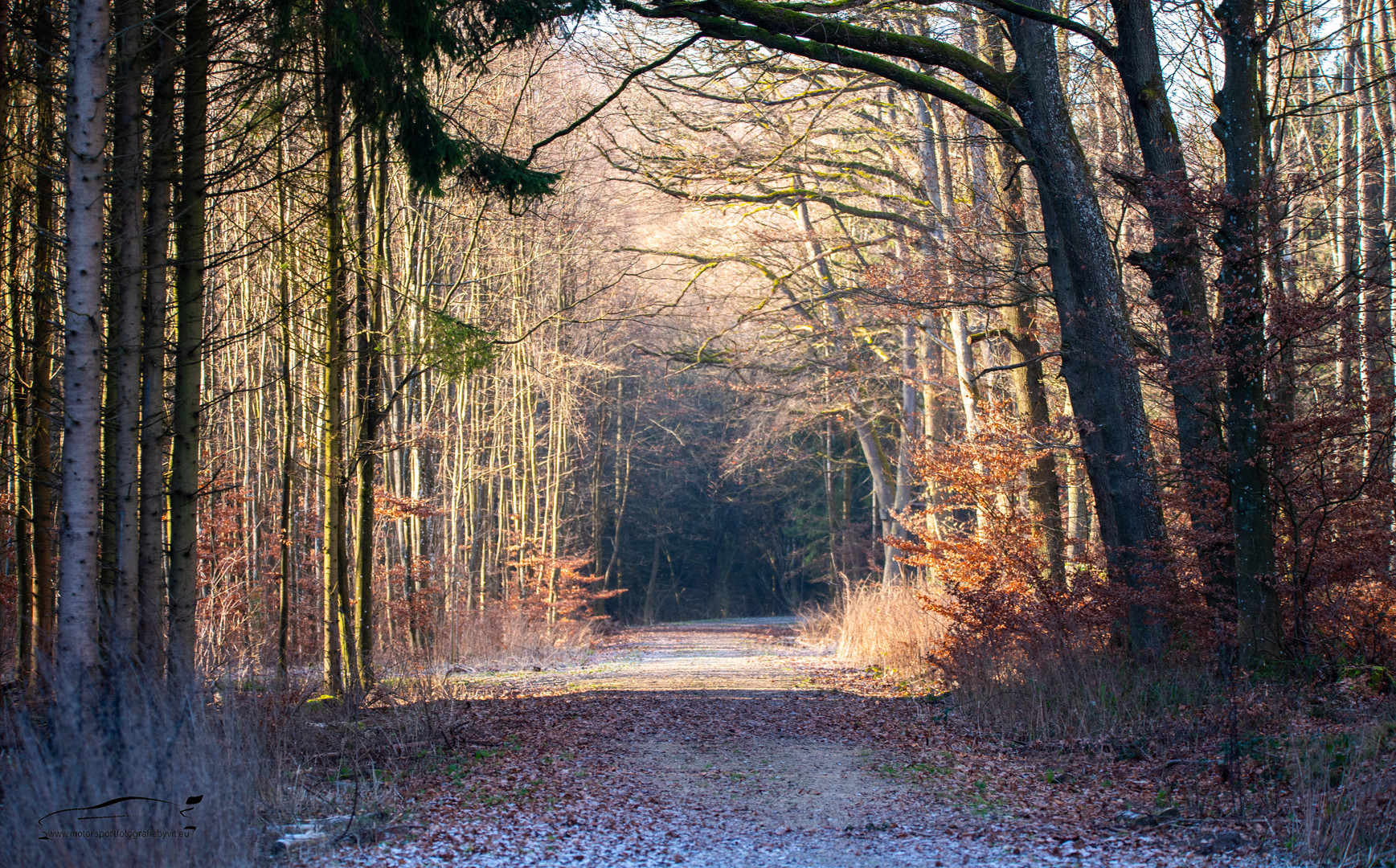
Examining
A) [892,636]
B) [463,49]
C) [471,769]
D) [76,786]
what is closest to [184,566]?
[471,769]

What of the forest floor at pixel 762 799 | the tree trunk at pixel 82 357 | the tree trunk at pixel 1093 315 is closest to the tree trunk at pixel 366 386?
the forest floor at pixel 762 799

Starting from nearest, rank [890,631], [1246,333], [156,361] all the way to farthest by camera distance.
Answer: [156,361] < [1246,333] < [890,631]

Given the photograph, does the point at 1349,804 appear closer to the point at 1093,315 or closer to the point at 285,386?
the point at 1093,315

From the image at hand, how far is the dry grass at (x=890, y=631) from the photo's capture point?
40.9 feet

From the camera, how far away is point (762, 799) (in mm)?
6332

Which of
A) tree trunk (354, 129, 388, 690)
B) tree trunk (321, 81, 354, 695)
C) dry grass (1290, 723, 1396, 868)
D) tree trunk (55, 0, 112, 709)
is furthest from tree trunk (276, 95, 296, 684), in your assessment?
dry grass (1290, 723, 1396, 868)

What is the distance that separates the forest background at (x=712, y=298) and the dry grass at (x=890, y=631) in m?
0.36

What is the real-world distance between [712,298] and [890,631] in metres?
7.88

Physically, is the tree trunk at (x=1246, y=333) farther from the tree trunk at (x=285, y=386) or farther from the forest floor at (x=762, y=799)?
the tree trunk at (x=285, y=386)

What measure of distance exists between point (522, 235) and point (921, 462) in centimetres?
862

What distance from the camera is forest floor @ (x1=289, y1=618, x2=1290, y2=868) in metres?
4.92

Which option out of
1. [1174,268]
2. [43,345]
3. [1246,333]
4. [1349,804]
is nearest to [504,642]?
[43,345]

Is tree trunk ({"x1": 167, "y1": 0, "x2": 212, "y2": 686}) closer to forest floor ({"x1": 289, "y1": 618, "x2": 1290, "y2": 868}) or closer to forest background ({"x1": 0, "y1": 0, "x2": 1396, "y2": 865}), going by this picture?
forest background ({"x1": 0, "y1": 0, "x2": 1396, "y2": 865})

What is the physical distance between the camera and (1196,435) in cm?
923
